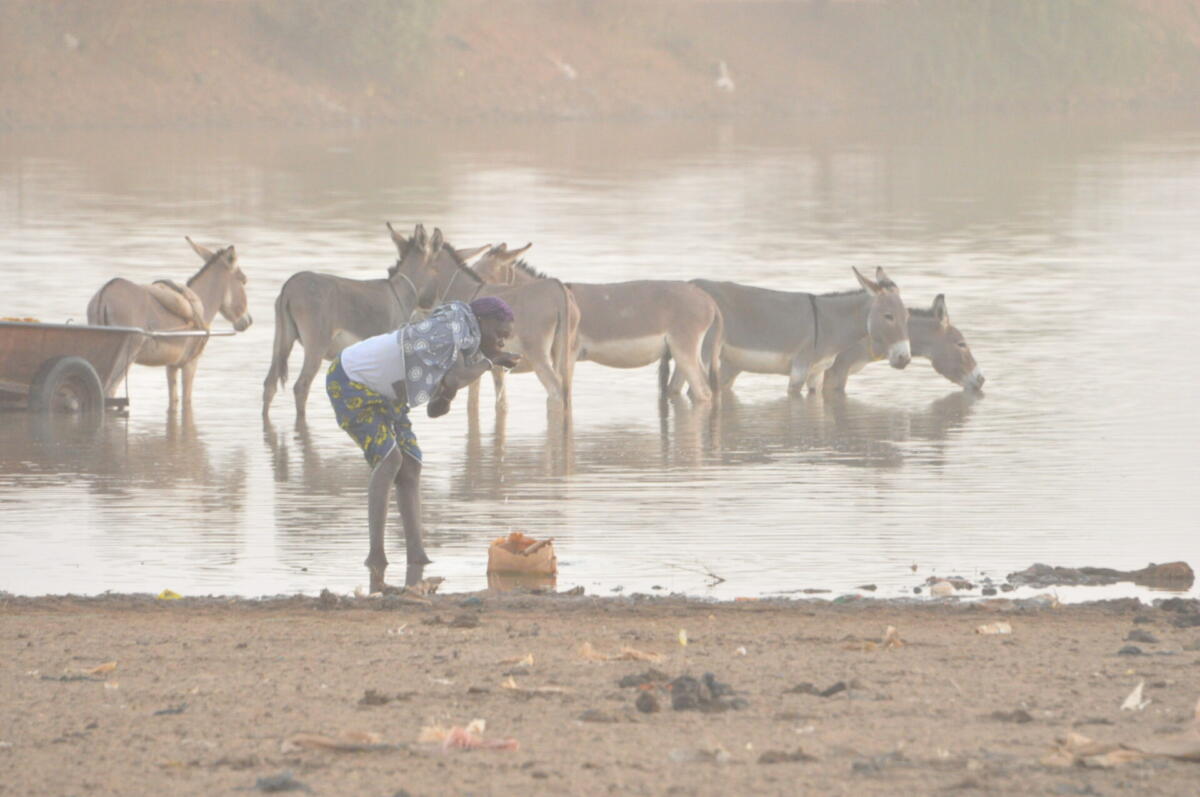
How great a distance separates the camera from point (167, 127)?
7188 cm

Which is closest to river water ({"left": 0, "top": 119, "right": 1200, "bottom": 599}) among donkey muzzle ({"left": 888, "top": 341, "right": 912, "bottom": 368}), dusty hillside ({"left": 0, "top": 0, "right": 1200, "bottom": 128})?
donkey muzzle ({"left": 888, "top": 341, "right": 912, "bottom": 368})

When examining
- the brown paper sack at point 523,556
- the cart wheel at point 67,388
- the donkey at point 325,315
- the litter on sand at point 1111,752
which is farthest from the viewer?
the donkey at point 325,315

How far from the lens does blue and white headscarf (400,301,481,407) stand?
10.6m

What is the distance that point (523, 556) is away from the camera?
11.0 meters

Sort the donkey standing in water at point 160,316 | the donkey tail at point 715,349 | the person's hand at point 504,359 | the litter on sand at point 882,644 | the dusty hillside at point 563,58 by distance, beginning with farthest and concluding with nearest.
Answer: the dusty hillside at point 563,58 < the donkey tail at point 715,349 < the donkey standing in water at point 160,316 < the person's hand at point 504,359 < the litter on sand at point 882,644

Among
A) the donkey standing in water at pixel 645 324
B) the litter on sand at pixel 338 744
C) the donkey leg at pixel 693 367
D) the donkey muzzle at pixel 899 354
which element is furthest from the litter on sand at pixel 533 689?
the donkey muzzle at pixel 899 354

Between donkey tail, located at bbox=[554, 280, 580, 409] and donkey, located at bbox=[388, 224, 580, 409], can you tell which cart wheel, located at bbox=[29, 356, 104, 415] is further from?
donkey tail, located at bbox=[554, 280, 580, 409]

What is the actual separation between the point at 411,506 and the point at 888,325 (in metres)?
8.96

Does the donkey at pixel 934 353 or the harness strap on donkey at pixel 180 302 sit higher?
the harness strap on donkey at pixel 180 302

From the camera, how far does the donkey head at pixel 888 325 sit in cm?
1938

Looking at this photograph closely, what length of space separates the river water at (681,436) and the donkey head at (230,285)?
0.66 meters

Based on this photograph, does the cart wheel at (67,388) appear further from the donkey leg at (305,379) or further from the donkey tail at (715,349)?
the donkey tail at (715,349)

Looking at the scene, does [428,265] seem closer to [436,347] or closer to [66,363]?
[66,363]

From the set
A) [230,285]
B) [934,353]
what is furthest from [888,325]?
[230,285]
